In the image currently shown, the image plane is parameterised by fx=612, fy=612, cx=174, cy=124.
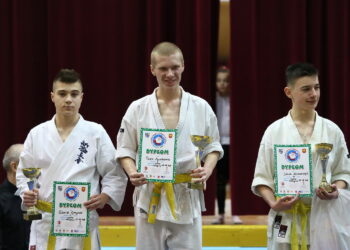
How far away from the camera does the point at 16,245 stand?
4230 millimetres

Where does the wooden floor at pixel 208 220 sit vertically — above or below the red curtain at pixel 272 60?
below

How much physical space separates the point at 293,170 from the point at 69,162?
1.35m

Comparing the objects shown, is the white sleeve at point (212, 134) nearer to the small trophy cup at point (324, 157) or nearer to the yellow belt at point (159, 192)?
the yellow belt at point (159, 192)

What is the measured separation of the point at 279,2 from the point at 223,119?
1.34 meters

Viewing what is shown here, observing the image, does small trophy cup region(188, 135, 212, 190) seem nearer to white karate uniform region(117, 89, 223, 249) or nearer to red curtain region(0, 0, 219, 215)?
white karate uniform region(117, 89, 223, 249)

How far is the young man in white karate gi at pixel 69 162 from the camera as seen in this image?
12.2ft

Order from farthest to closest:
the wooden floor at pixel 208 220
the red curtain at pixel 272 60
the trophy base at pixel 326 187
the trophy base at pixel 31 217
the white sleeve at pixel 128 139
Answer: the red curtain at pixel 272 60 < the wooden floor at pixel 208 220 < the white sleeve at pixel 128 139 < the trophy base at pixel 31 217 < the trophy base at pixel 326 187

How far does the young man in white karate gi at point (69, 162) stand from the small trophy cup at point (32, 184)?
36 millimetres

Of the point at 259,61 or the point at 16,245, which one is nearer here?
the point at 16,245

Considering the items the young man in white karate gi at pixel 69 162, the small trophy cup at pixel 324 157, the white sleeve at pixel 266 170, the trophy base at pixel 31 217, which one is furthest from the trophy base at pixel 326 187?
the trophy base at pixel 31 217

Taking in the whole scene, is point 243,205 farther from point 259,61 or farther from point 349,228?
point 349,228

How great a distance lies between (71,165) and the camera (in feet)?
12.3

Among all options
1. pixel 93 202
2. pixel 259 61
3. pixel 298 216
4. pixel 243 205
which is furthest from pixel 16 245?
pixel 259 61

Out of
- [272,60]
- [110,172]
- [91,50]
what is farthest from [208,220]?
[110,172]
